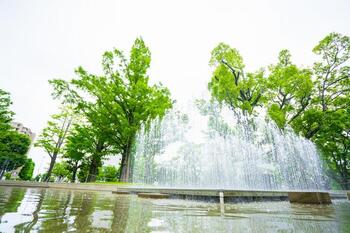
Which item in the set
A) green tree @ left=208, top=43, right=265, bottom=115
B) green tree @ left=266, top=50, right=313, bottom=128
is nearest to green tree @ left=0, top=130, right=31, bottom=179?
green tree @ left=208, top=43, right=265, bottom=115

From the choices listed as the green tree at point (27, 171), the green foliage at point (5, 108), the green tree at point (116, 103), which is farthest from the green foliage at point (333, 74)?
the green tree at point (27, 171)

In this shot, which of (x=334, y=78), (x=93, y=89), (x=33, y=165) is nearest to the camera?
(x=93, y=89)

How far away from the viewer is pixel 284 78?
15742 millimetres

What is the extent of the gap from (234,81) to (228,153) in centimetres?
851

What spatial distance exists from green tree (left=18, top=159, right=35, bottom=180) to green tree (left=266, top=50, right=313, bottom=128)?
156ft

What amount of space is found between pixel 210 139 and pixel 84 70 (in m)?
10.8

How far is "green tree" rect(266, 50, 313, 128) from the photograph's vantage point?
1530 centimetres

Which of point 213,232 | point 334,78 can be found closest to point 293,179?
point 334,78

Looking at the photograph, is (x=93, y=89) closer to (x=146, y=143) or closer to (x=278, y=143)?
(x=146, y=143)

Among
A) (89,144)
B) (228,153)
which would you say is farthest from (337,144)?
(89,144)

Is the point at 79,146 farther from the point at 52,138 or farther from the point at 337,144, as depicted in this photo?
the point at 337,144

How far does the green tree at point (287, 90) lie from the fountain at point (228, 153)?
1.27 m

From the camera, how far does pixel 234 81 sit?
18.4 m

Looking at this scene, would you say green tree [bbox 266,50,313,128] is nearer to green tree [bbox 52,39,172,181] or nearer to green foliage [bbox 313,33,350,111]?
green foliage [bbox 313,33,350,111]
